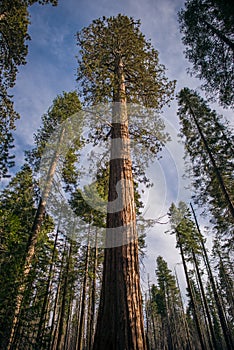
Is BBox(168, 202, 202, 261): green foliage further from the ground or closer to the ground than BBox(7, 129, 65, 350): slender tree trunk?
Result: further from the ground

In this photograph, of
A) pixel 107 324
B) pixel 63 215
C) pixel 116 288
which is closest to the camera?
pixel 107 324

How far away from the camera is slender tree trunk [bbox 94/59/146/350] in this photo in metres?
2.43

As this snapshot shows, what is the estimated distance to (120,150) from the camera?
4.63m

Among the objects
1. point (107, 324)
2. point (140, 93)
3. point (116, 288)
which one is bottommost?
point (107, 324)

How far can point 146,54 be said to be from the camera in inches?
291

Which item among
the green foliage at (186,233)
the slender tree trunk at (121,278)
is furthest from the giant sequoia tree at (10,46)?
the green foliage at (186,233)

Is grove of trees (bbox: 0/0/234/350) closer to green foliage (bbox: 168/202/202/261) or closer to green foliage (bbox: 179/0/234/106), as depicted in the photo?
green foliage (bbox: 179/0/234/106)

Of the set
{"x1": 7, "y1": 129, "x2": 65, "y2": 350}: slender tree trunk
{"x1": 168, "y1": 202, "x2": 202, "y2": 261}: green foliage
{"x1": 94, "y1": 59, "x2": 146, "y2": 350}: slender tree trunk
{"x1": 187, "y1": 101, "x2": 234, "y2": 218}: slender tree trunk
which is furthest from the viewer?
{"x1": 168, "y1": 202, "x2": 202, "y2": 261}: green foliage

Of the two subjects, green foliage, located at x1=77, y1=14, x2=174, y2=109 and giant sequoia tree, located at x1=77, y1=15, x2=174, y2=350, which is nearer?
giant sequoia tree, located at x1=77, y1=15, x2=174, y2=350

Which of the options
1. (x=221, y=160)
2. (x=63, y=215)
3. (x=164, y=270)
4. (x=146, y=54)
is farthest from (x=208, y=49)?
(x=164, y=270)

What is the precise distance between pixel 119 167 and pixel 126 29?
6.15 metres

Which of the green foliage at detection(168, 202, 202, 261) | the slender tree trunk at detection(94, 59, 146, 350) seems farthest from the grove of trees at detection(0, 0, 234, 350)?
the green foliage at detection(168, 202, 202, 261)

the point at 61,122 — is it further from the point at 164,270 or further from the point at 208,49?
the point at 164,270

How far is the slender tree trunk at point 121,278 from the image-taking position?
243 centimetres
